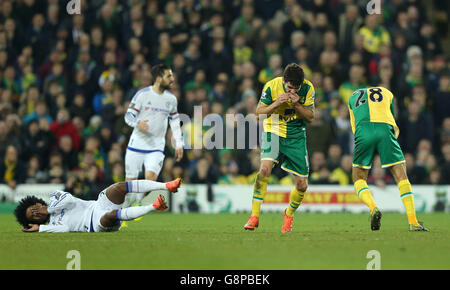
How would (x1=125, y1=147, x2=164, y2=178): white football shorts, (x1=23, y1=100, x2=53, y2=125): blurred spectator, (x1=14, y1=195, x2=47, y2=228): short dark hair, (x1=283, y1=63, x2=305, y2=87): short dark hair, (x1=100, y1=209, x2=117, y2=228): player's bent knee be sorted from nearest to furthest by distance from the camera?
(x1=100, y1=209, x2=117, y2=228): player's bent knee
(x1=14, y1=195, x2=47, y2=228): short dark hair
(x1=283, y1=63, x2=305, y2=87): short dark hair
(x1=125, y1=147, x2=164, y2=178): white football shorts
(x1=23, y1=100, x2=53, y2=125): blurred spectator

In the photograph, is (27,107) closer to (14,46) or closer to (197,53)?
(14,46)

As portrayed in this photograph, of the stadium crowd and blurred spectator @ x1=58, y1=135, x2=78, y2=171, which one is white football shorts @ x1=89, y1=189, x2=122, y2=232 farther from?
blurred spectator @ x1=58, y1=135, x2=78, y2=171

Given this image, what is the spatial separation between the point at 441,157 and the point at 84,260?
11.2 metres

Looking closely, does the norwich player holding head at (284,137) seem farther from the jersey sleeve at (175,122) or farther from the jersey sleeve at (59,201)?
the jersey sleeve at (59,201)

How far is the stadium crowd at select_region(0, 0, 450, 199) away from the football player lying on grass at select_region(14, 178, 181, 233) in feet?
18.5

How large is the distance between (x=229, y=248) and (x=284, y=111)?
273cm

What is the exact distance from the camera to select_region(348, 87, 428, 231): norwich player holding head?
32.8 feet

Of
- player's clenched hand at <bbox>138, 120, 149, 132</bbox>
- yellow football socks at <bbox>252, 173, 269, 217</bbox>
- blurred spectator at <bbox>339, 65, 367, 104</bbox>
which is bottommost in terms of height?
yellow football socks at <bbox>252, 173, 269, 217</bbox>

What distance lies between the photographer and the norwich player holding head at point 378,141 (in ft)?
32.8

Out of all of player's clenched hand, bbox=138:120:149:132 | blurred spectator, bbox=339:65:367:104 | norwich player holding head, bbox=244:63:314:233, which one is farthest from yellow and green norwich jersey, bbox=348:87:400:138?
blurred spectator, bbox=339:65:367:104

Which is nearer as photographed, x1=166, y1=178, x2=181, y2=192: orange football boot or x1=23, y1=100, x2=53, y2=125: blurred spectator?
x1=166, y1=178, x2=181, y2=192: orange football boot

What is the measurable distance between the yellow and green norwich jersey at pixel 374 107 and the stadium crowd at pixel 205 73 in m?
5.97

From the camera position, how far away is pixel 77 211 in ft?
31.9

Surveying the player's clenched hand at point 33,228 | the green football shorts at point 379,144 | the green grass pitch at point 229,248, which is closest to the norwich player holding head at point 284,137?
the green grass pitch at point 229,248
